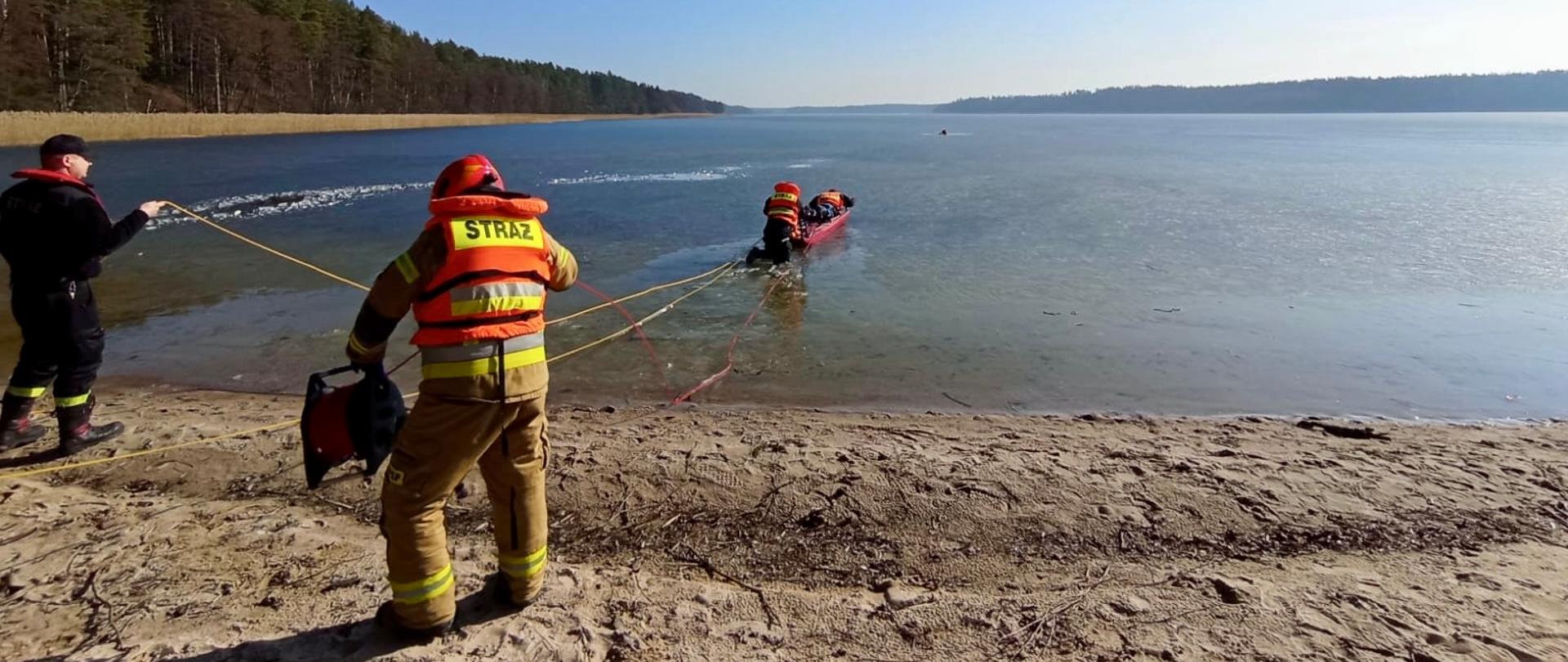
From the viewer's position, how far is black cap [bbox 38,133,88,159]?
4660 mm

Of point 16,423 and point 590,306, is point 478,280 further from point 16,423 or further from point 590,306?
point 590,306

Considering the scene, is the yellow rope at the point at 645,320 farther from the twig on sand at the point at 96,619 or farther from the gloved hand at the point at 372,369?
the gloved hand at the point at 372,369

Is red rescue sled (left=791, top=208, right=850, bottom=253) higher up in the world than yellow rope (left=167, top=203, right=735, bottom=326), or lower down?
higher up

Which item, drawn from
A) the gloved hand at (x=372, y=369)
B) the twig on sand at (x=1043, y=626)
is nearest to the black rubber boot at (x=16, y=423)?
the gloved hand at (x=372, y=369)

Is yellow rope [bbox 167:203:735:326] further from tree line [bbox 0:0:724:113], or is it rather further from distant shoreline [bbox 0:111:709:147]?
tree line [bbox 0:0:724:113]

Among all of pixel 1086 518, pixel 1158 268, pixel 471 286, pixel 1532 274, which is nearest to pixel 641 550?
pixel 471 286

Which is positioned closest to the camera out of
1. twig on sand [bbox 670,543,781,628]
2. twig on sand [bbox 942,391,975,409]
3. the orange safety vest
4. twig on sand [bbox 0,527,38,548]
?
the orange safety vest

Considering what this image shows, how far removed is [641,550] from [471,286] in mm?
1709

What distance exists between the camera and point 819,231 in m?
16.0

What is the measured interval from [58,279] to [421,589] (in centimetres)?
346

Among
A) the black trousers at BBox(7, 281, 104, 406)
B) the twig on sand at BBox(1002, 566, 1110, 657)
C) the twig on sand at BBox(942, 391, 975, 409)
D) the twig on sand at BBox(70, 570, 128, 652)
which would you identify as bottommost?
the twig on sand at BBox(1002, 566, 1110, 657)

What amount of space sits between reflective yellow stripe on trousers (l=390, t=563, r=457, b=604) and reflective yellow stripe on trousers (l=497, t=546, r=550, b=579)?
0.29 meters

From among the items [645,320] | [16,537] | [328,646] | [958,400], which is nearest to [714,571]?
[328,646]

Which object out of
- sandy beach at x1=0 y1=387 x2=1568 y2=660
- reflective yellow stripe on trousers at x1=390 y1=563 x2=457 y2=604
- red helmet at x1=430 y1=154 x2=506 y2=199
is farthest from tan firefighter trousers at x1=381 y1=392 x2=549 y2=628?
red helmet at x1=430 y1=154 x2=506 y2=199
